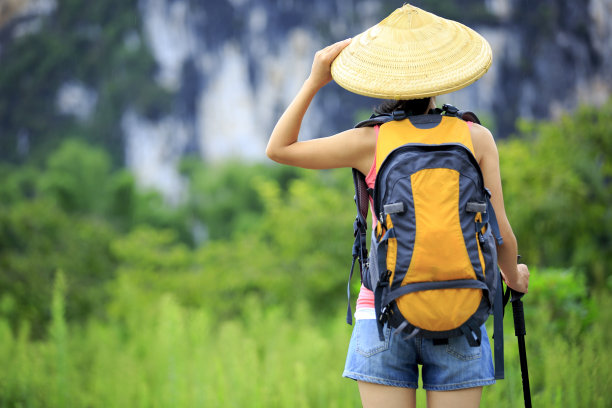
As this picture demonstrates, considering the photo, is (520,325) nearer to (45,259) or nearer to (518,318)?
(518,318)

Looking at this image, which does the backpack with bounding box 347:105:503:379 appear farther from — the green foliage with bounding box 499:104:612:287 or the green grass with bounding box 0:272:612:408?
the green foliage with bounding box 499:104:612:287

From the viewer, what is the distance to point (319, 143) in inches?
51.6

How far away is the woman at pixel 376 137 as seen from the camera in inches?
49.8

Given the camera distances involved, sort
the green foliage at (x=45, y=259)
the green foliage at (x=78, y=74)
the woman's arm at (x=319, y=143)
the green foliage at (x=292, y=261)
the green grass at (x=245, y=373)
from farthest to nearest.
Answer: the green foliage at (x=78, y=74) → the green foliage at (x=292, y=261) → the green foliage at (x=45, y=259) → the green grass at (x=245, y=373) → the woman's arm at (x=319, y=143)

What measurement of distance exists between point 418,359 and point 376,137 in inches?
18.1

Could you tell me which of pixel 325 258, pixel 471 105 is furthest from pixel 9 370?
pixel 471 105

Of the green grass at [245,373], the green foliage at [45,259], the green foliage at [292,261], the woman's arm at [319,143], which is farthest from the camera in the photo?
the green foliage at [292,261]

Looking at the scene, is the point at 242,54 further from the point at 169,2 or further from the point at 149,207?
the point at 149,207

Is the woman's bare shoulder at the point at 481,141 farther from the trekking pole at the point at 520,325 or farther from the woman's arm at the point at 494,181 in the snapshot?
the trekking pole at the point at 520,325

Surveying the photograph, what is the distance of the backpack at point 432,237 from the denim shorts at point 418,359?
0.11 ft

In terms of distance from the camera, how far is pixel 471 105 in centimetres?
4878

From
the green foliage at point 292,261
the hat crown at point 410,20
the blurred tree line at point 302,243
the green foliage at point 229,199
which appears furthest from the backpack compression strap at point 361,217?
the green foliage at point 229,199

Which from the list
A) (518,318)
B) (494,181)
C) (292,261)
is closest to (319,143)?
(494,181)

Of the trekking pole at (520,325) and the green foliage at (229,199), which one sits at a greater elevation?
the trekking pole at (520,325)
